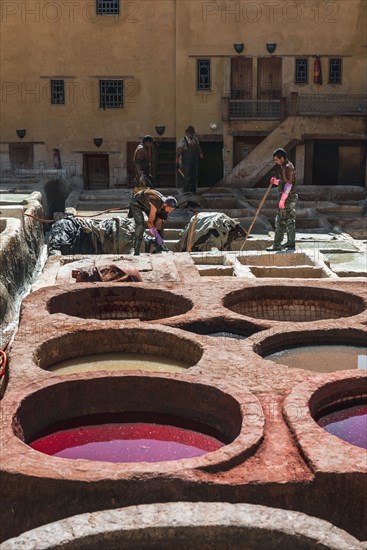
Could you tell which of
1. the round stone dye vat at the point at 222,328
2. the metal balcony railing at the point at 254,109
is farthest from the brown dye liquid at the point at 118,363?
the metal balcony railing at the point at 254,109

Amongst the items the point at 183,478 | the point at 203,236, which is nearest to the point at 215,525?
the point at 183,478

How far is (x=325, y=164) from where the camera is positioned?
3012 centimetres

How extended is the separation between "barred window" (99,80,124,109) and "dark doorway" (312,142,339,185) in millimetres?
7164

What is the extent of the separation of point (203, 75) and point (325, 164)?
534cm

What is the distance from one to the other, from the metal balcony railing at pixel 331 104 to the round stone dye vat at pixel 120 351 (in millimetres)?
20066

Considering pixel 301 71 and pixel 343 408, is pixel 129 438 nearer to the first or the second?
pixel 343 408

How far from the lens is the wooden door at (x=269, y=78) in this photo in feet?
97.0

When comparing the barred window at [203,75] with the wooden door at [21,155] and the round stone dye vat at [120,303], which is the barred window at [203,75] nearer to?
the wooden door at [21,155]

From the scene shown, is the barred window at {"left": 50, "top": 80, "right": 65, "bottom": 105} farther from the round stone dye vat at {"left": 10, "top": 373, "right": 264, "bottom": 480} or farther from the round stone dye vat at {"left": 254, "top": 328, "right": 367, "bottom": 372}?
the round stone dye vat at {"left": 10, "top": 373, "right": 264, "bottom": 480}

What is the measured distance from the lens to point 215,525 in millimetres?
5359

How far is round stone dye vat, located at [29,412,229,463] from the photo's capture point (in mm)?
7602

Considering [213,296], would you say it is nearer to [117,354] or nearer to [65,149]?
[117,354]

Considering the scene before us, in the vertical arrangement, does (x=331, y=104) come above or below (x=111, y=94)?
below

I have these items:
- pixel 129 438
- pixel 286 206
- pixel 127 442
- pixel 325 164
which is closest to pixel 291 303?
pixel 286 206
